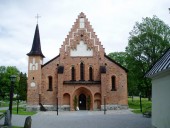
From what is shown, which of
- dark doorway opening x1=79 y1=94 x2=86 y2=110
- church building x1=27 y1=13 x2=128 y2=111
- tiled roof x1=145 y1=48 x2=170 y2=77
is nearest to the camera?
tiled roof x1=145 y1=48 x2=170 y2=77

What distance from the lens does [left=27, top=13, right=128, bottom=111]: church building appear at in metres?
42.1

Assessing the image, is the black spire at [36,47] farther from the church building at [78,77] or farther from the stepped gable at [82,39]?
the stepped gable at [82,39]

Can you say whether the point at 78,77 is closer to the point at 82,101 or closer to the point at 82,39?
the point at 82,101

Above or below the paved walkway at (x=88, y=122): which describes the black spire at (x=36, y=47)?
above

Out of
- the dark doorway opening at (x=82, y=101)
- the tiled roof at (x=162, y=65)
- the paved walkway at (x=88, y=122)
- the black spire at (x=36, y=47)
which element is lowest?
the paved walkway at (x=88, y=122)

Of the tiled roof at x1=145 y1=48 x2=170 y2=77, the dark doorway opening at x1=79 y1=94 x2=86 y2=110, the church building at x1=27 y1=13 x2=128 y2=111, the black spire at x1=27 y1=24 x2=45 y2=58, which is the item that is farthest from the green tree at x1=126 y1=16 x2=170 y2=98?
the tiled roof at x1=145 y1=48 x2=170 y2=77

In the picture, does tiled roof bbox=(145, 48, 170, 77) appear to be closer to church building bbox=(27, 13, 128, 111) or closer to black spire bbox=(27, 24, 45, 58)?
church building bbox=(27, 13, 128, 111)

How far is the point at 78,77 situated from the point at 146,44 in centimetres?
1261

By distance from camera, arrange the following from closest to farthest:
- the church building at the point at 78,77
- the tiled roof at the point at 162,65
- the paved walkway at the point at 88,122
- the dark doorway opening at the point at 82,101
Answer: the tiled roof at the point at 162,65 < the paved walkway at the point at 88,122 < the church building at the point at 78,77 < the dark doorway opening at the point at 82,101

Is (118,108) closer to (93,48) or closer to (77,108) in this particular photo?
(77,108)

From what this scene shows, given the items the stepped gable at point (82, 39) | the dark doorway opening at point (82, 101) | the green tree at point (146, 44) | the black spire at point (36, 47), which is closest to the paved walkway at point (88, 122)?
the dark doorway opening at point (82, 101)

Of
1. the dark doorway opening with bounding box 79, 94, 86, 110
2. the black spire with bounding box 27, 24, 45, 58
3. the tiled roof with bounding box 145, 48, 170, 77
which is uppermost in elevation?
the black spire with bounding box 27, 24, 45, 58

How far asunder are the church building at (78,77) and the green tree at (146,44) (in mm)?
6063

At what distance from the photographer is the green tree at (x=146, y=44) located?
4603cm
